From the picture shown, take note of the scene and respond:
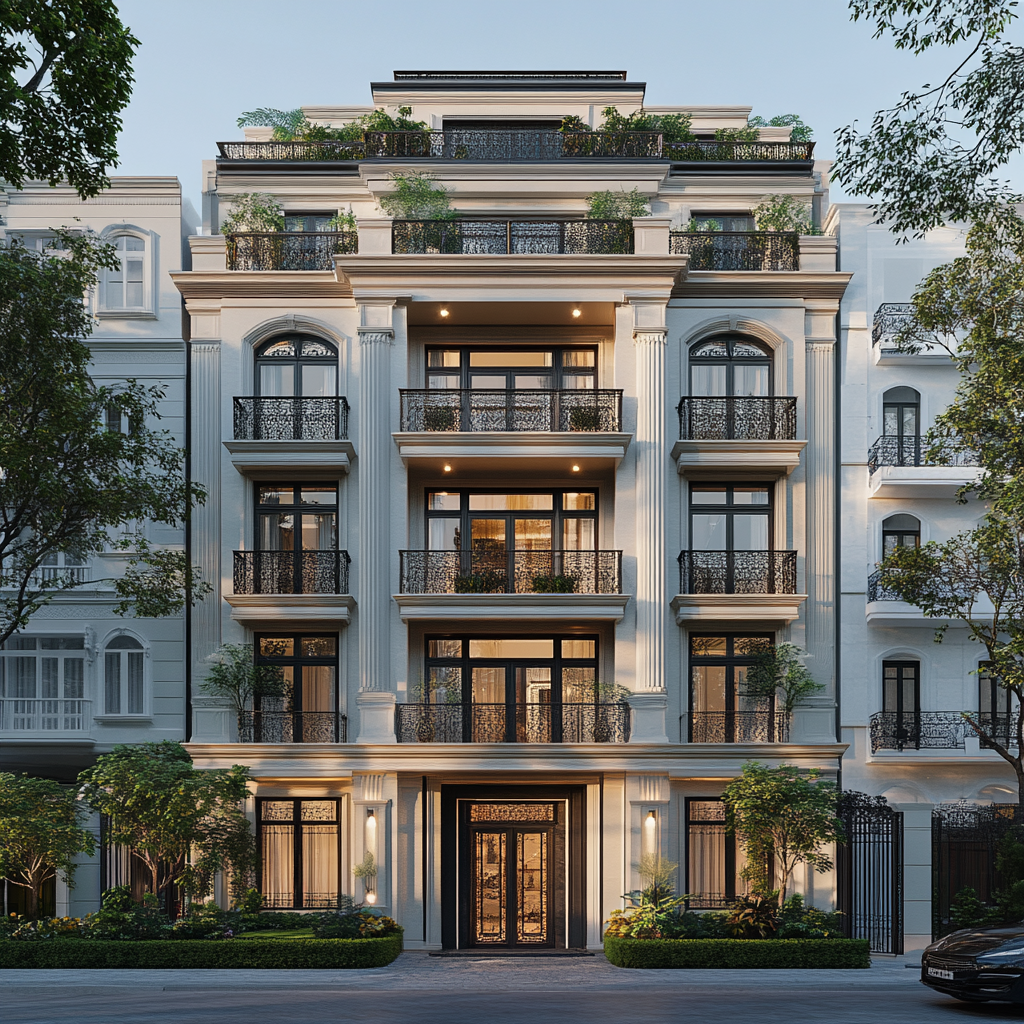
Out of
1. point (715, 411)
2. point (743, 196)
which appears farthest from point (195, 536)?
point (743, 196)

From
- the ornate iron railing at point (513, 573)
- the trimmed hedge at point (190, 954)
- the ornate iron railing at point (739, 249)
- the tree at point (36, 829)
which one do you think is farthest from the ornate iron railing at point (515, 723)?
the ornate iron railing at point (739, 249)

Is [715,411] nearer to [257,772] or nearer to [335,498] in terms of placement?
[335,498]

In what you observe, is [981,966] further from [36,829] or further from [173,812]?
[36,829]

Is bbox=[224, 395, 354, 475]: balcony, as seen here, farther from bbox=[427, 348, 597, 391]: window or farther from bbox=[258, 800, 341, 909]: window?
bbox=[258, 800, 341, 909]: window

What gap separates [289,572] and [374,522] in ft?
6.60

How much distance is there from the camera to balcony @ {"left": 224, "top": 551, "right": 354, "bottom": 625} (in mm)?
22188

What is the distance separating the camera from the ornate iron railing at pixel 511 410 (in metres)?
22.7

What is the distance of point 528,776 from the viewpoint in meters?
22.0

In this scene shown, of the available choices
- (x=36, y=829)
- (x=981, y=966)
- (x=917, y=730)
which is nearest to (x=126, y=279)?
(x=36, y=829)

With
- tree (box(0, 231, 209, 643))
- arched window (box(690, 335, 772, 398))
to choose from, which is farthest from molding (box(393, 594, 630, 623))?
arched window (box(690, 335, 772, 398))

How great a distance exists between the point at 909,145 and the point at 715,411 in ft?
40.7

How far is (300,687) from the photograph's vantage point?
23.0m

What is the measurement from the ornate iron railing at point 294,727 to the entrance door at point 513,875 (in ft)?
9.79

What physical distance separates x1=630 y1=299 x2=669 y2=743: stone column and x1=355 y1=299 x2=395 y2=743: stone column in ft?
16.2
